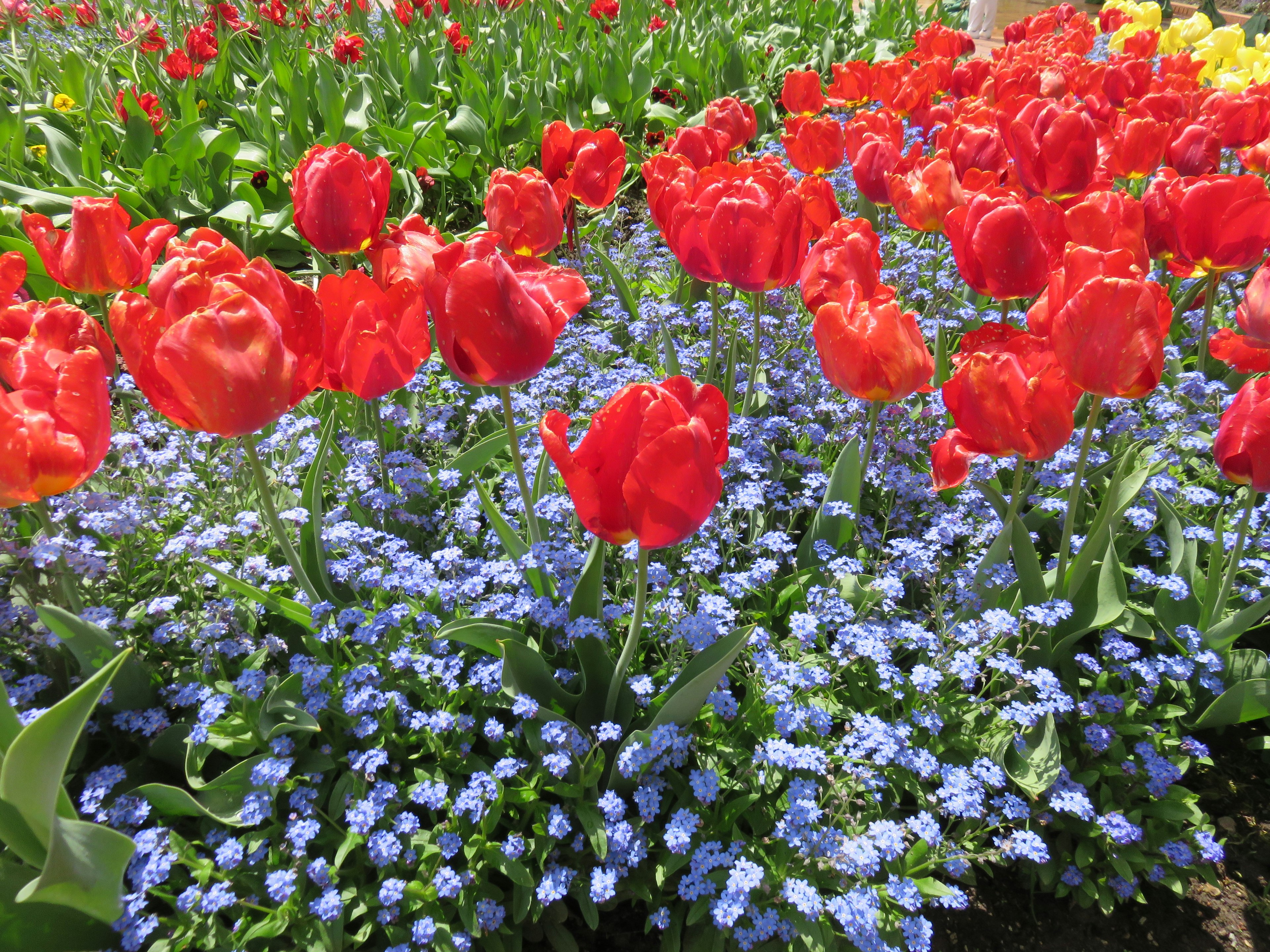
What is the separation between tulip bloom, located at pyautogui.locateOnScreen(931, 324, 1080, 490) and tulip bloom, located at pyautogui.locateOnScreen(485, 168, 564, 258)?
3.51 ft

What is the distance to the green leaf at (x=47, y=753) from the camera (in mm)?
1089

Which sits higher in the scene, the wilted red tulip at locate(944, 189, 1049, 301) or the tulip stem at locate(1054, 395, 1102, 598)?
the wilted red tulip at locate(944, 189, 1049, 301)

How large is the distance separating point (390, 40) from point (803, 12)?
3.99 meters

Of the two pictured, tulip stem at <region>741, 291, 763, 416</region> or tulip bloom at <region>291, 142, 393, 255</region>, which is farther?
tulip stem at <region>741, 291, 763, 416</region>

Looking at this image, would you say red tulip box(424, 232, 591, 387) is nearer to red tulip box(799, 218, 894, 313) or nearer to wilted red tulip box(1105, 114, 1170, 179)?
red tulip box(799, 218, 894, 313)

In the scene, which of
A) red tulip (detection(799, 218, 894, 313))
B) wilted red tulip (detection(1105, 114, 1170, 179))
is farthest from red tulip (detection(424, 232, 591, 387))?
wilted red tulip (detection(1105, 114, 1170, 179))

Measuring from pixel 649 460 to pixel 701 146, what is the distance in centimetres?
164

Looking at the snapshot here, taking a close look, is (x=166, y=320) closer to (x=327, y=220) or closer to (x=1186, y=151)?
(x=327, y=220)

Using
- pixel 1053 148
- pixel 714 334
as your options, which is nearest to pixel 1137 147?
pixel 1053 148

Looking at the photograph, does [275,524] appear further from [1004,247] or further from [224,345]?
[1004,247]

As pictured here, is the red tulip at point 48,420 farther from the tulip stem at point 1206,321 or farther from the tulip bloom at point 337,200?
the tulip stem at point 1206,321

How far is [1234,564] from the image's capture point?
1.79 meters

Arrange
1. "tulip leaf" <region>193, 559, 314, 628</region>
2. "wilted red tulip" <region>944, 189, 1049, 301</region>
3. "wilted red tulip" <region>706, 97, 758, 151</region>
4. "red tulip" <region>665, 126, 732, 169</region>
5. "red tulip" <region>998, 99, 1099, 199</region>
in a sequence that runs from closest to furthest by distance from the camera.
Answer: "tulip leaf" <region>193, 559, 314, 628</region>, "wilted red tulip" <region>944, 189, 1049, 301</region>, "red tulip" <region>998, 99, 1099, 199</region>, "red tulip" <region>665, 126, 732, 169</region>, "wilted red tulip" <region>706, 97, 758, 151</region>

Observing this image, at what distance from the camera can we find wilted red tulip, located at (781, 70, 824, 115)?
3.61 m
